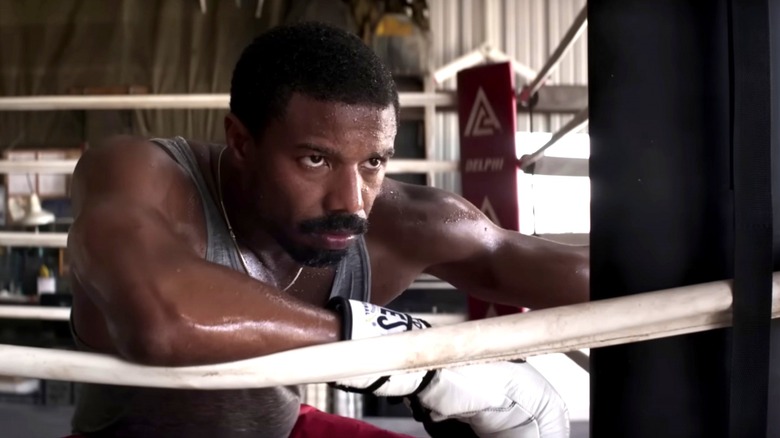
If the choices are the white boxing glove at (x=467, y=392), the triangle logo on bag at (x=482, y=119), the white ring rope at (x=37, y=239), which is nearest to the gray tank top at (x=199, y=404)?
the white boxing glove at (x=467, y=392)

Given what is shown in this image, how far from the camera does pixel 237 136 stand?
0.82 metres

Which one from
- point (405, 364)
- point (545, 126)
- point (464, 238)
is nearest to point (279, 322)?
point (405, 364)

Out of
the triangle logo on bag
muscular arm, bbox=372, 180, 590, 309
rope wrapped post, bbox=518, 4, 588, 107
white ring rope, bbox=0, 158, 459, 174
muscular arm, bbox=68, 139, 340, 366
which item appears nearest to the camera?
muscular arm, bbox=68, 139, 340, 366

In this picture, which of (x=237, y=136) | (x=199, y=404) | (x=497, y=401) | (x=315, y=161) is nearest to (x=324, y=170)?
(x=315, y=161)

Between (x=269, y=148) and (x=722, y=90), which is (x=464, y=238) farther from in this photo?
(x=722, y=90)

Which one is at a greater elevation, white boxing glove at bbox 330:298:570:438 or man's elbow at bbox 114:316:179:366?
man's elbow at bbox 114:316:179:366

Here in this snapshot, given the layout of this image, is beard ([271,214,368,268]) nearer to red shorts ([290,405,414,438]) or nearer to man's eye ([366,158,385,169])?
man's eye ([366,158,385,169])

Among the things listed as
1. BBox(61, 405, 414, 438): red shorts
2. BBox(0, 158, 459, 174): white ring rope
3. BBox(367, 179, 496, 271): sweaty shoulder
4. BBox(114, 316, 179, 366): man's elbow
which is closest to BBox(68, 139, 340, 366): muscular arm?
BBox(114, 316, 179, 366): man's elbow

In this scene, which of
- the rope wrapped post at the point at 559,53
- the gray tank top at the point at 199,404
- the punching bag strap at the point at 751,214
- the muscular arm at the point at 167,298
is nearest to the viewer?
the punching bag strap at the point at 751,214

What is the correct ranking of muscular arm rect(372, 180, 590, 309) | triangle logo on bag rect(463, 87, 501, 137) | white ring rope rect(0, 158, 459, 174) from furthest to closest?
white ring rope rect(0, 158, 459, 174), triangle logo on bag rect(463, 87, 501, 137), muscular arm rect(372, 180, 590, 309)

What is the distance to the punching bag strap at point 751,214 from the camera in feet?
1.35

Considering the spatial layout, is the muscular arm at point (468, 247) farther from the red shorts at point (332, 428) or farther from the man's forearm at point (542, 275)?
Answer: the red shorts at point (332, 428)

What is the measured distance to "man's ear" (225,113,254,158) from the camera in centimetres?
81

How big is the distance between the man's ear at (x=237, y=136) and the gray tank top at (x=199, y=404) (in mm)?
63
